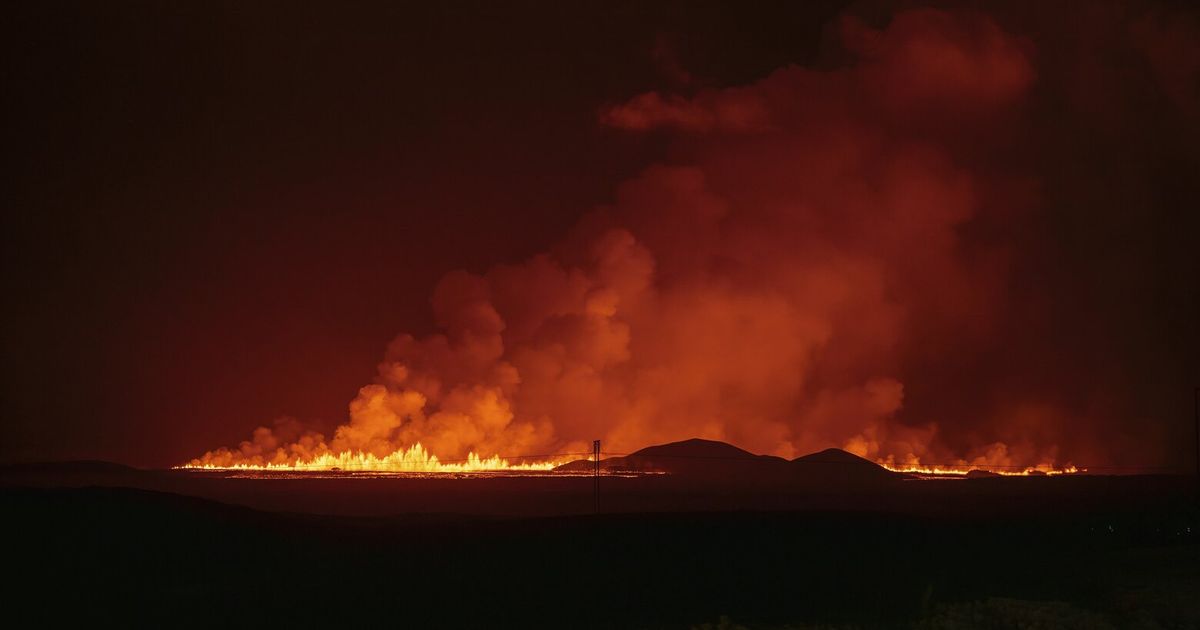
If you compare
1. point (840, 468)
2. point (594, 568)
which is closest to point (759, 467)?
point (840, 468)

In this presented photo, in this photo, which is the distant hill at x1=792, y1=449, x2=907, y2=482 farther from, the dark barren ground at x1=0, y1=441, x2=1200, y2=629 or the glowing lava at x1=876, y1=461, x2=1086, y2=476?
the dark barren ground at x1=0, y1=441, x2=1200, y2=629

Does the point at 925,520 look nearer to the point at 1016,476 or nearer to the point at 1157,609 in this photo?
the point at 1157,609

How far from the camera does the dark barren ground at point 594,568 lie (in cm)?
Result: 2822

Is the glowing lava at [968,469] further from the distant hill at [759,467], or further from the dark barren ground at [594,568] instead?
the dark barren ground at [594,568]

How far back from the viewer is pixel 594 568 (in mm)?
37312

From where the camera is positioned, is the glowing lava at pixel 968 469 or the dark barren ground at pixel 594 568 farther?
the glowing lava at pixel 968 469

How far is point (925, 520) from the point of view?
55.5 meters

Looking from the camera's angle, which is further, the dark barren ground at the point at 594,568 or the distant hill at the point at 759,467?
the distant hill at the point at 759,467

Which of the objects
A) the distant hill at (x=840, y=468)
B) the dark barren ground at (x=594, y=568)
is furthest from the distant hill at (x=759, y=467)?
the dark barren ground at (x=594, y=568)

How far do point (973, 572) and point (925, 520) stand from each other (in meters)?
20.8

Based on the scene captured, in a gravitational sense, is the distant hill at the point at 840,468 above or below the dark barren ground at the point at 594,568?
above

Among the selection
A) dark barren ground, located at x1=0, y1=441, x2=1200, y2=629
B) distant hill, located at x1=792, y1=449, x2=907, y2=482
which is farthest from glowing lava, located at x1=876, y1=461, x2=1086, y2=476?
dark barren ground, located at x1=0, y1=441, x2=1200, y2=629

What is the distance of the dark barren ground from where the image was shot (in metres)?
28.2

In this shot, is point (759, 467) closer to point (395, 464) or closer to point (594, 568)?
point (395, 464)
